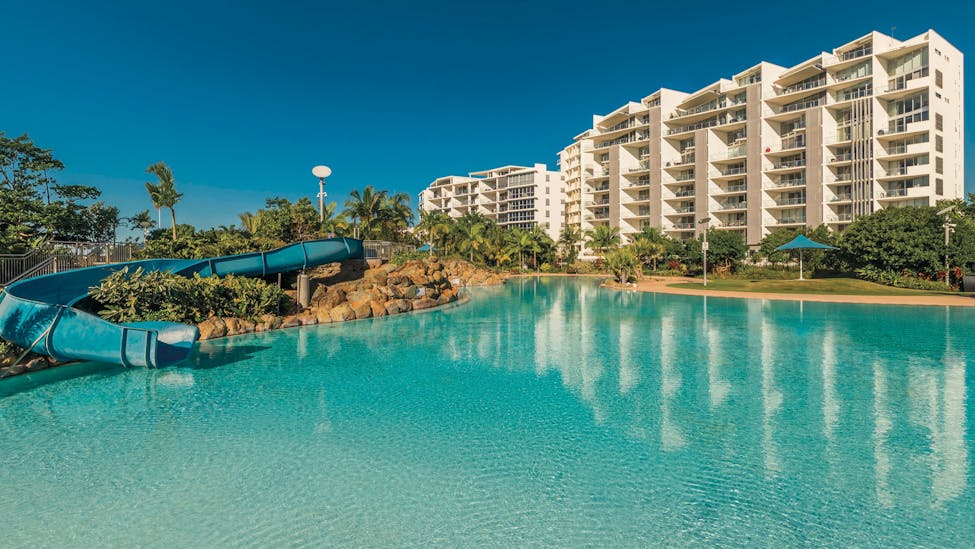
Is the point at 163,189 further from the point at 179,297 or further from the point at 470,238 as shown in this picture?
the point at 470,238

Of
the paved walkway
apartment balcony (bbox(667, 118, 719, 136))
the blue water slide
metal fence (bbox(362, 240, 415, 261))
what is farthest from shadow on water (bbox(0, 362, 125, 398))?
apartment balcony (bbox(667, 118, 719, 136))

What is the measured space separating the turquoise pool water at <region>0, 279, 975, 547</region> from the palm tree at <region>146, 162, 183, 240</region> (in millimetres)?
22296

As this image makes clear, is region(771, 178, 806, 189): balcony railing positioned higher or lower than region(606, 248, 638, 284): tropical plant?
higher

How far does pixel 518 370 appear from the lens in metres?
11.8

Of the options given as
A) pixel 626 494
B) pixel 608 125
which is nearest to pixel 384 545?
pixel 626 494

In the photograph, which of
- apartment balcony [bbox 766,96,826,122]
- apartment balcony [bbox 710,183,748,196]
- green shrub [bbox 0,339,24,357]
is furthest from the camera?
apartment balcony [bbox 710,183,748,196]

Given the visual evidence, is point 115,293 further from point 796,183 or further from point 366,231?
point 796,183

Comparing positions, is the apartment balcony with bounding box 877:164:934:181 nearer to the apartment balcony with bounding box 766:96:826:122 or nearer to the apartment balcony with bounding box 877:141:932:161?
the apartment balcony with bounding box 877:141:932:161

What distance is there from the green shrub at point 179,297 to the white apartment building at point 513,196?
63460 millimetres

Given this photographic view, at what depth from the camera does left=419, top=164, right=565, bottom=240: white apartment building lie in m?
86.6

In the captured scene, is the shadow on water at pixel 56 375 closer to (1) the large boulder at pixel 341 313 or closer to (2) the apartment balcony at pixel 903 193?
(1) the large boulder at pixel 341 313

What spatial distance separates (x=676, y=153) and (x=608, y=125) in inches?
526

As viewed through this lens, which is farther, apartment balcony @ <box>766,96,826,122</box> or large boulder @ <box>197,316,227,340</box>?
apartment balcony @ <box>766,96,826,122</box>

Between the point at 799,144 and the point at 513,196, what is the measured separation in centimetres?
4688
